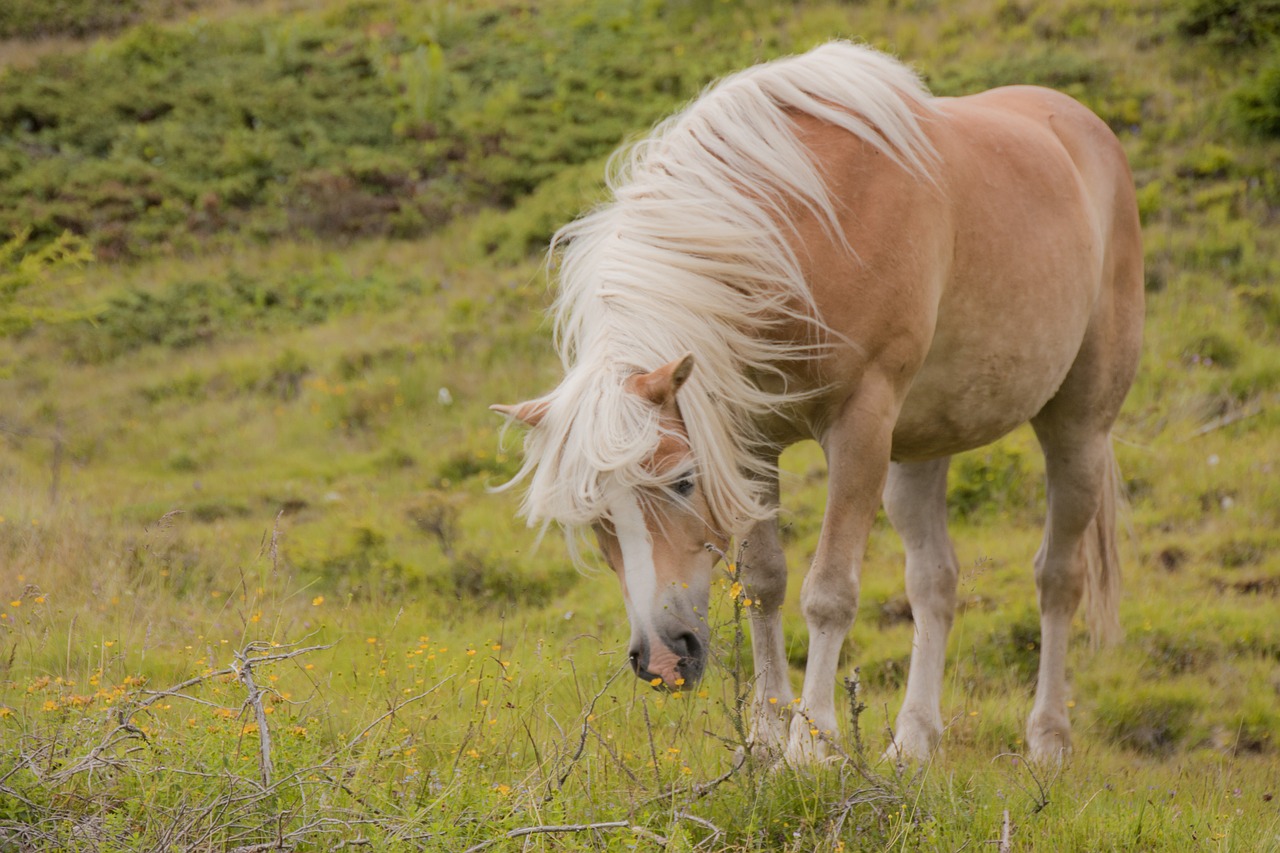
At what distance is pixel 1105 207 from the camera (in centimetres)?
529

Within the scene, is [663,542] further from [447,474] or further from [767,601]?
[447,474]

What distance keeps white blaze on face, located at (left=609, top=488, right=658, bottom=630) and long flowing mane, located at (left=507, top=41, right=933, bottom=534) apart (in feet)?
0.17

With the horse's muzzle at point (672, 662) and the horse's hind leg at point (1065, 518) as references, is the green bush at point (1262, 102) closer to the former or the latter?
the horse's hind leg at point (1065, 518)

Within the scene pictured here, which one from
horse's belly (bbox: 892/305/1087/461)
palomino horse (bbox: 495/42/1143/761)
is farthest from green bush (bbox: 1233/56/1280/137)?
horse's belly (bbox: 892/305/1087/461)

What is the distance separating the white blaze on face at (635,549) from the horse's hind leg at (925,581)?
6.03 feet

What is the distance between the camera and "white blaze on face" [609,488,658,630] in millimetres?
3236

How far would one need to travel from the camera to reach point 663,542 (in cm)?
331

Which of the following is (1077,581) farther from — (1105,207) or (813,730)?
(813,730)

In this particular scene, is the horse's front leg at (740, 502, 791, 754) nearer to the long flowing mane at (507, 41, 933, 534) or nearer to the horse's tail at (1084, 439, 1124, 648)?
the long flowing mane at (507, 41, 933, 534)

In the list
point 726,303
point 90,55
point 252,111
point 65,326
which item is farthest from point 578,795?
point 90,55

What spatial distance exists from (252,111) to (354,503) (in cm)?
1022

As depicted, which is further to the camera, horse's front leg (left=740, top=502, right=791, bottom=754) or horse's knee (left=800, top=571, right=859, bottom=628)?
horse's front leg (left=740, top=502, right=791, bottom=754)

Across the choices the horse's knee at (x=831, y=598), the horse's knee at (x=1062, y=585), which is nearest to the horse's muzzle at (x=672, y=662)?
the horse's knee at (x=831, y=598)

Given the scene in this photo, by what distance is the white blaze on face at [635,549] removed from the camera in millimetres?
3236
